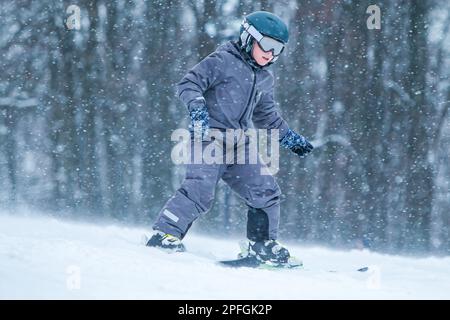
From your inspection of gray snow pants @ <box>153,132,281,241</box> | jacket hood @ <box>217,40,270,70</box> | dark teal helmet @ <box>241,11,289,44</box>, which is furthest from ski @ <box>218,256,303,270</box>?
dark teal helmet @ <box>241,11,289,44</box>

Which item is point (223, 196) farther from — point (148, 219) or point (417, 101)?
point (417, 101)

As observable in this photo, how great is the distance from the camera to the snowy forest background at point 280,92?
341 centimetres

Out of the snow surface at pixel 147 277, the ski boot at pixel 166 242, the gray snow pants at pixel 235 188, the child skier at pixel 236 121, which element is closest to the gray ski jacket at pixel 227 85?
the child skier at pixel 236 121

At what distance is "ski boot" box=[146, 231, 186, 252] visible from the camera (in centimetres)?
254

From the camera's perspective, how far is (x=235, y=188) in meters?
2.78

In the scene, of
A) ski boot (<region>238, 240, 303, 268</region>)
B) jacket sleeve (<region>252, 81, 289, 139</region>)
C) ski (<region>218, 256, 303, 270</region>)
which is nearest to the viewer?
ski (<region>218, 256, 303, 270</region>)

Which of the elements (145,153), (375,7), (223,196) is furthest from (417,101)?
(145,153)

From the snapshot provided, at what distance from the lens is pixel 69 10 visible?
342 cm

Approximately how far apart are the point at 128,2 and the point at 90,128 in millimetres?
799

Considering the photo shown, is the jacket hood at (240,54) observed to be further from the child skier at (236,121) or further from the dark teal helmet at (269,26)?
the dark teal helmet at (269,26)

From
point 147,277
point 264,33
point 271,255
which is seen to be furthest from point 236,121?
point 147,277

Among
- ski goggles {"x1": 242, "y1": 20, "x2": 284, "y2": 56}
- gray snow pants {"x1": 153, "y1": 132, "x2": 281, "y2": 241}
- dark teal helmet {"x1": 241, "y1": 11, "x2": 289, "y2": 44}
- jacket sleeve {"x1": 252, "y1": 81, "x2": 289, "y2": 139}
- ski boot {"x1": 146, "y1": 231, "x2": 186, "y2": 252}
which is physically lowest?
ski boot {"x1": 146, "y1": 231, "x2": 186, "y2": 252}

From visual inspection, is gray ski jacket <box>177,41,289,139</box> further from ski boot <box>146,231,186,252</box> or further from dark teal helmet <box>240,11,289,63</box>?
ski boot <box>146,231,186,252</box>

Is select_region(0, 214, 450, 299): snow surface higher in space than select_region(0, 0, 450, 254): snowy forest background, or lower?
lower
